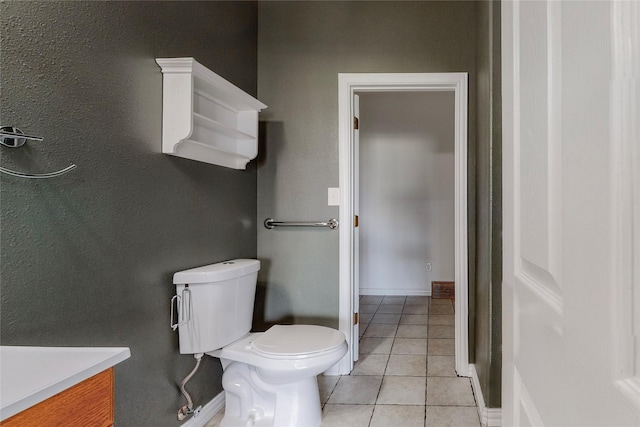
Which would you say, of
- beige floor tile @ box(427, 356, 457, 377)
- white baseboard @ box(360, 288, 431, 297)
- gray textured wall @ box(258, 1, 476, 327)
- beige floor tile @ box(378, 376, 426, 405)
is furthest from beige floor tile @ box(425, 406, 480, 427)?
white baseboard @ box(360, 288, 431, 297)

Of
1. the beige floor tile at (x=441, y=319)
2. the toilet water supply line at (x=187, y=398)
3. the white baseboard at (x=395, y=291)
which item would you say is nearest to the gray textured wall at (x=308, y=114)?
the toilet water supply line at (x=187, y=398)

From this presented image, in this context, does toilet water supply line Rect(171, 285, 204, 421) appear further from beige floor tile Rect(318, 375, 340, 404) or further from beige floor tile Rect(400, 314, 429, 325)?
beige floor tile Rect(400, 314, 429, 325)

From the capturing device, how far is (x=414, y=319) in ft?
12.5

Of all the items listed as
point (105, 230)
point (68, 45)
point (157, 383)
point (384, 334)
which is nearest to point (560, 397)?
point (105, 230)

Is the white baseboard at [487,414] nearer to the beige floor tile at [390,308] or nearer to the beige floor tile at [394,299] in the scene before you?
the beige floor tile at [390,308]

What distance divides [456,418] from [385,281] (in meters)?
2.86

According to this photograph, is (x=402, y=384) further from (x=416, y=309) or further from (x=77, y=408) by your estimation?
(x=77, y=408)

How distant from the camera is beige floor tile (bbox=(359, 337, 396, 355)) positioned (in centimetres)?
297

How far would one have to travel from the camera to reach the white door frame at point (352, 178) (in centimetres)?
245

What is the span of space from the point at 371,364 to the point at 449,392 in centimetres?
59

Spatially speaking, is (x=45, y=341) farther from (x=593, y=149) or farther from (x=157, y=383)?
(x=593, y=149)

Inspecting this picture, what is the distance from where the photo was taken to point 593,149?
1.09 feet

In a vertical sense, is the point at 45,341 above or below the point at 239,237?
below

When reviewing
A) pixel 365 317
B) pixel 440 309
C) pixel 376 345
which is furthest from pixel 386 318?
pixel 376 345
